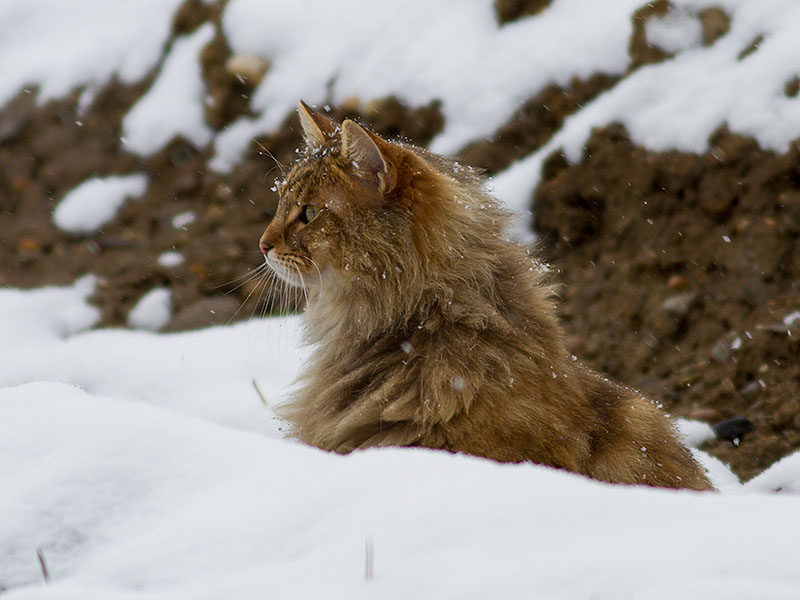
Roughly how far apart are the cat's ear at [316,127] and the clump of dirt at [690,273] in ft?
6.78

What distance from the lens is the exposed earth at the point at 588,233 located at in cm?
418

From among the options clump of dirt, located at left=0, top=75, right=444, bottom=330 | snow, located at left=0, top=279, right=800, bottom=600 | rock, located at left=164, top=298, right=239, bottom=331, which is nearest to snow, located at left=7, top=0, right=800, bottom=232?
clump of dirt, located at left=0, top=75, right=444, bottom=330

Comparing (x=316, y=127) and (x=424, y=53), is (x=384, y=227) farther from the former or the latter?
(x=424, y=53)

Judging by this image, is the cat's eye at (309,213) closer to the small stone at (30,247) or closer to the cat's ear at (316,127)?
the cat's ear at (316,127)

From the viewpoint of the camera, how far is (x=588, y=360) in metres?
4.57

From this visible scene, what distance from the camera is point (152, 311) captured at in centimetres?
539

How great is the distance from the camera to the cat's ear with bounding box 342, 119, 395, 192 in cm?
278

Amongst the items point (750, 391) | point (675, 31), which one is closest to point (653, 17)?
point (675, 31)

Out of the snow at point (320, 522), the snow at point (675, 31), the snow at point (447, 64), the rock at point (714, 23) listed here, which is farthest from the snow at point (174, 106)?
the snow at point (320, 522)

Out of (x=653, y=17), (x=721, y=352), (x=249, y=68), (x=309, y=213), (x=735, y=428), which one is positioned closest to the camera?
(x=309, y=213)

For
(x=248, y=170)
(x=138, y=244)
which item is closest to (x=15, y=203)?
(x=138, y=244)

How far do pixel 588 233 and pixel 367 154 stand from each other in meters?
2.43

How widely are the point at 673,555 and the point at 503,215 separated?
1.84 m

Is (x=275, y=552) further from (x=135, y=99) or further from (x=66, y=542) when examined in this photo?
(x=135, y=99)
